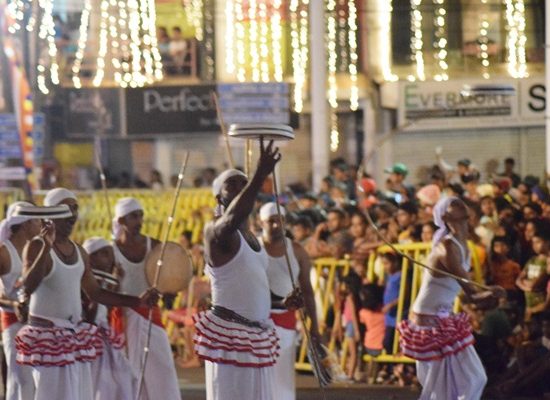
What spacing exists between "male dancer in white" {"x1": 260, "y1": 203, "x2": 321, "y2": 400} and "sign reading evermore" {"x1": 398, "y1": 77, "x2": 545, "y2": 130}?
54.0 ft

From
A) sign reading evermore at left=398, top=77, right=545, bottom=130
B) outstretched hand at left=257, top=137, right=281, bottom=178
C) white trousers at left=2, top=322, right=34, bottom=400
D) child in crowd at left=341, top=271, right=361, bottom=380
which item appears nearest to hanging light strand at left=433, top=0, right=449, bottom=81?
sign reading evermore at left=398, top=77, right=545, bottom=130

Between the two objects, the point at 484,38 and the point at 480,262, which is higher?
the point at 484,38

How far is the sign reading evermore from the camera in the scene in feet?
96.6

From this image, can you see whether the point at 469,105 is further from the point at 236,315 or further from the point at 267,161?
the point at 267,161

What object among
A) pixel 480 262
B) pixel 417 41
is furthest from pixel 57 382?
pixel 417 41

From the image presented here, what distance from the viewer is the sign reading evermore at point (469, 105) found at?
29438 millimetres

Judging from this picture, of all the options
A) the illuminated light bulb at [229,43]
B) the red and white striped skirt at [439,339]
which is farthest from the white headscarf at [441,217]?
the illuminated light bulb at [229,43]

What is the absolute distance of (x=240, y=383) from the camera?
10.2 meters

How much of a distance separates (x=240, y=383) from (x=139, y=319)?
3.18 m

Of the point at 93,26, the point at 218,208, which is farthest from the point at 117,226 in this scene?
the point at 93,26

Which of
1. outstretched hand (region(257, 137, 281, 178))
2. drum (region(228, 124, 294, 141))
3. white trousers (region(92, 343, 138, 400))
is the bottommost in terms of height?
white trousers (region(92, 343, 138, 400))

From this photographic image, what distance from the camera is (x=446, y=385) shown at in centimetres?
1240

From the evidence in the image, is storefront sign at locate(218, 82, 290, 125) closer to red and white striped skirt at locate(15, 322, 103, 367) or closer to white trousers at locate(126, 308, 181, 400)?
white trousers at locate(126, 308, 181, 400)

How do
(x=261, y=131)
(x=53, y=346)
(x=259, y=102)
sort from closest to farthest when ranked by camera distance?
(x=261, y=131) < (x=53, y=346) < (x=259, y=102)
